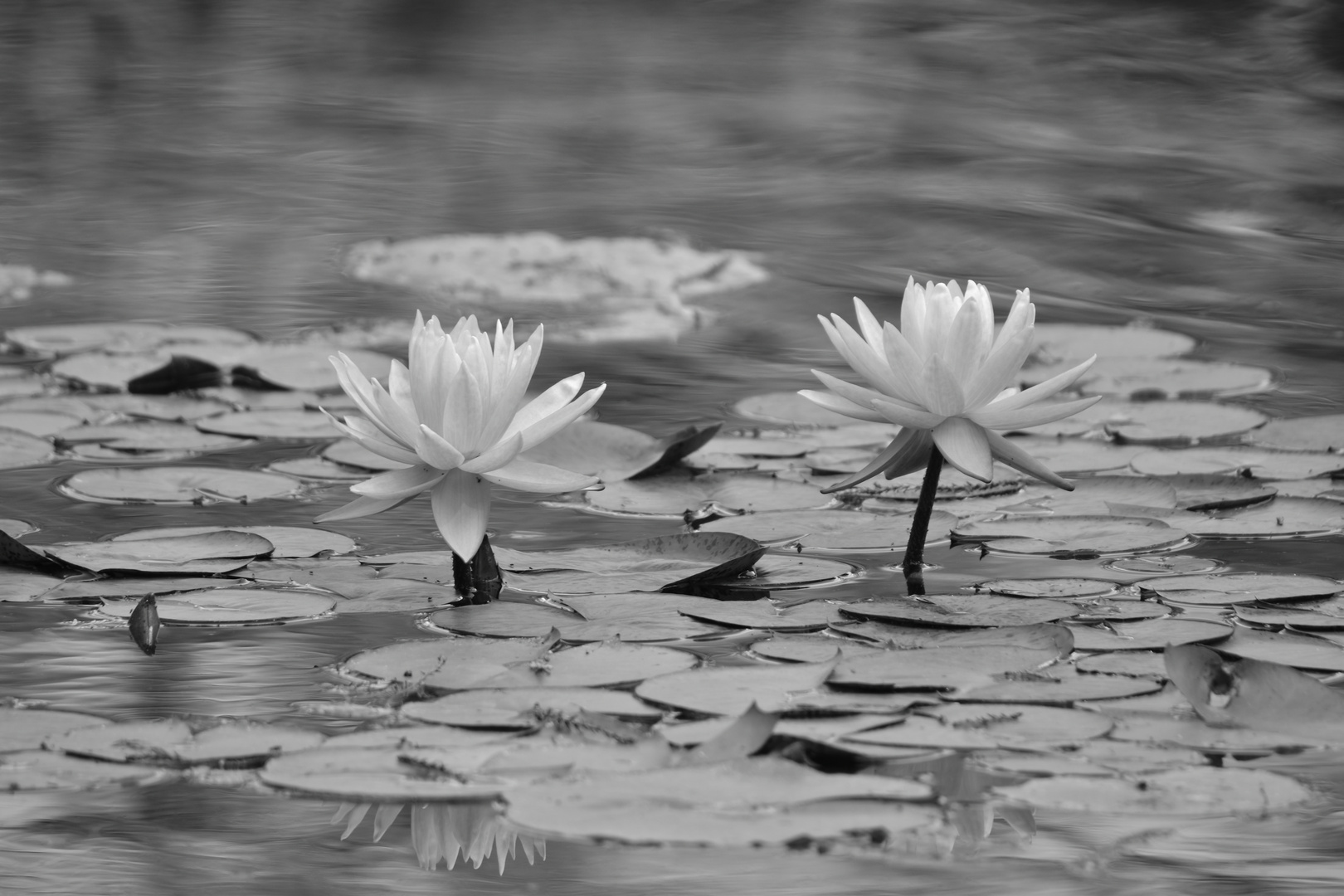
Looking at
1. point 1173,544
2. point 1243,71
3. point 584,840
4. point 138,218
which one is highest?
point 1243,71

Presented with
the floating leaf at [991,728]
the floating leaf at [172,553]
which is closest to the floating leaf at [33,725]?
the floating leaf at [172,553]

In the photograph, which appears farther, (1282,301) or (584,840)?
(1282,301)

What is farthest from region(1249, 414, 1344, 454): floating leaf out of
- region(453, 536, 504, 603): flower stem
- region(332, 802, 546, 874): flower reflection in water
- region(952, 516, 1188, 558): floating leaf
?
region(332, 802, 546, 874): flower reflection in water

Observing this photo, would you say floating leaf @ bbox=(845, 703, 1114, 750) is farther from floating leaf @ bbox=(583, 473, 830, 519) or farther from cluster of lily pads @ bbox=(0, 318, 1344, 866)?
floating leaf @ bbox=(583, 473, 830, 519)

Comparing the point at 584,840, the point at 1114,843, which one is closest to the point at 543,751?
the point at 584,840

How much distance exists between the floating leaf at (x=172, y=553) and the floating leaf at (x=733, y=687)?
27.7 inches

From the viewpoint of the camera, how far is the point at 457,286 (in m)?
4.11

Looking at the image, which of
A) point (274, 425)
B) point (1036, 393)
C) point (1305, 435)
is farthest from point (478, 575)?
point (1305, 435)

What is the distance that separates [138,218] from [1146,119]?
3829 millimetres

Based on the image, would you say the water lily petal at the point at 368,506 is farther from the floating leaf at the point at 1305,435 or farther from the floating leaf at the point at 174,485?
the floating leaf at the point at 1305,435

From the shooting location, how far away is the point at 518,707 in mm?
1596

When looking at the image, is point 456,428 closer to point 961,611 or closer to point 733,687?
point 733,687

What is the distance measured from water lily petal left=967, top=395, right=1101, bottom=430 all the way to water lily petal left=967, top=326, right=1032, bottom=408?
0.02 m

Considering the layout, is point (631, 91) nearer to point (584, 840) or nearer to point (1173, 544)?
point (1173, 544)
